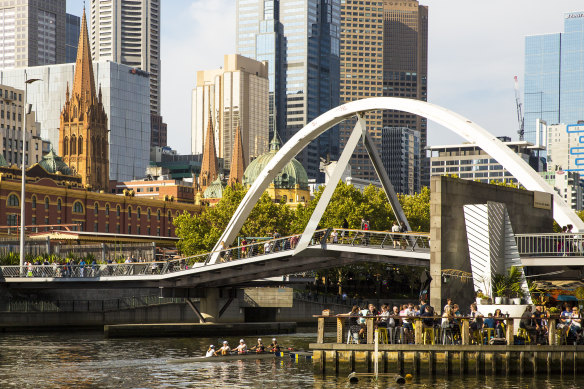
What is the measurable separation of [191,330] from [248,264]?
900cm

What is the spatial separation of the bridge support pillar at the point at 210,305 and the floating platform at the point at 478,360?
35.2 metres

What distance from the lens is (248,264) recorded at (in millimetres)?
67000

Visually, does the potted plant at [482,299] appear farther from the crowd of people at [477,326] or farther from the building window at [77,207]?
the building window at [77,207]

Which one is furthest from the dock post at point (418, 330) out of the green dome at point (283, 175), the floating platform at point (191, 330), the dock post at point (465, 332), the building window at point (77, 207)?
the green dome at point (283, 175)

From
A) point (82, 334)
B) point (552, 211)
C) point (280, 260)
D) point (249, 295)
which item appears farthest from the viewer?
point (249, 295)

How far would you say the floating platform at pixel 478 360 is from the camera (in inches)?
1677

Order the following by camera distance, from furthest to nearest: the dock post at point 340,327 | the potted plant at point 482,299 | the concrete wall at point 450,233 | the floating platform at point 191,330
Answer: the floating platform at point 191,330 → the concrete wall at point 450,233 → the potted plant at point 482,299 → the dock post at point 340,327

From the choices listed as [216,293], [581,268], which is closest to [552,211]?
[581,268]

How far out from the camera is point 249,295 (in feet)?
286

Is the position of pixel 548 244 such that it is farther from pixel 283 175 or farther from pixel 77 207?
pixel 283 175

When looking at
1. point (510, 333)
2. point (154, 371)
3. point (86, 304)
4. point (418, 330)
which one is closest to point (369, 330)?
point (418, 330)

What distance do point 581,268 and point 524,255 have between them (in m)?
3.34

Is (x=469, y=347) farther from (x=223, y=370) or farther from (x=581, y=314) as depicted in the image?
(x=223, y=370)

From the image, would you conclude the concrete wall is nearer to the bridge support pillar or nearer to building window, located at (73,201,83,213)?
the bridge support pillar
